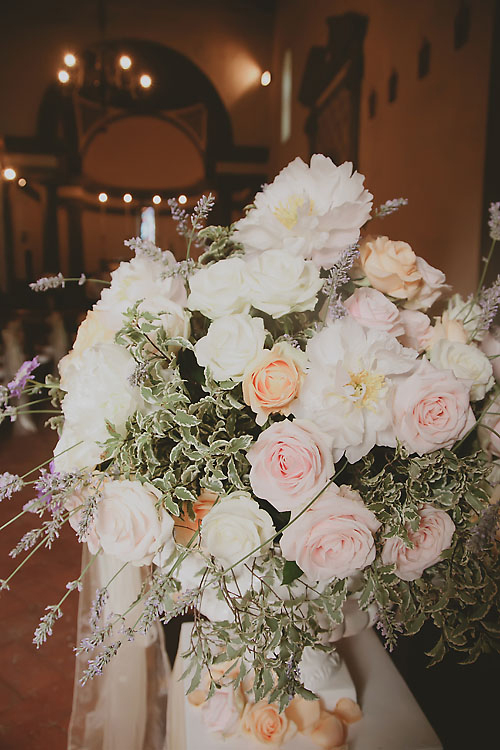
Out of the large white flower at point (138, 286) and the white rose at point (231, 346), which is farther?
the large white flower at point (138, 286)

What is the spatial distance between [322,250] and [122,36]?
4720mm

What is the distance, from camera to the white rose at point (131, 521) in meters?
0.66

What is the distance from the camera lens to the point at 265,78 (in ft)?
15.8

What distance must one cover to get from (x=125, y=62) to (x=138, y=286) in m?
4.65

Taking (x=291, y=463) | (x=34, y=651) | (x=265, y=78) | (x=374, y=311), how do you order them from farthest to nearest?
(x=265, y=78), (x=34, y=651), (x=374, y=311), (x=291, y=463)

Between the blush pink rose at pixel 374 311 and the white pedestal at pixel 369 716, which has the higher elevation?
the blush pink rose at pixel 374 311

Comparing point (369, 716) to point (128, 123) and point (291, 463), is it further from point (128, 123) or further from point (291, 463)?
point (128, 123)

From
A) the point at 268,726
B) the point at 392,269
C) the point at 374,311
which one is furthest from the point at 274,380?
the point at 268,726

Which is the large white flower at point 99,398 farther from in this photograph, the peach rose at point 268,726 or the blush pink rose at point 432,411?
the peach rose at point 268,726

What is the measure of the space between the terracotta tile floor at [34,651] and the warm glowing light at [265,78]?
150 inches

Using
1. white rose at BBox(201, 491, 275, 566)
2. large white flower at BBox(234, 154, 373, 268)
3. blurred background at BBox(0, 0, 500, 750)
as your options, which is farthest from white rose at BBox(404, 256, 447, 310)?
blurred background at BBox(0, 0, 500, 750)

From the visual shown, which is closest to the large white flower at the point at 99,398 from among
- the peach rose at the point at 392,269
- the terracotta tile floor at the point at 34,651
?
the peach rose at the point at 392,269

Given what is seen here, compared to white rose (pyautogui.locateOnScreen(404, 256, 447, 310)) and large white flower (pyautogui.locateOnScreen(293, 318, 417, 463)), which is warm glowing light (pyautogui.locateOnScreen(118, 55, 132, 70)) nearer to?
white rose (pyautogui.locateOnScreen(404, 256, 447, 310))

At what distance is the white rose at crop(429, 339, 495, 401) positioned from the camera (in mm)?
705
